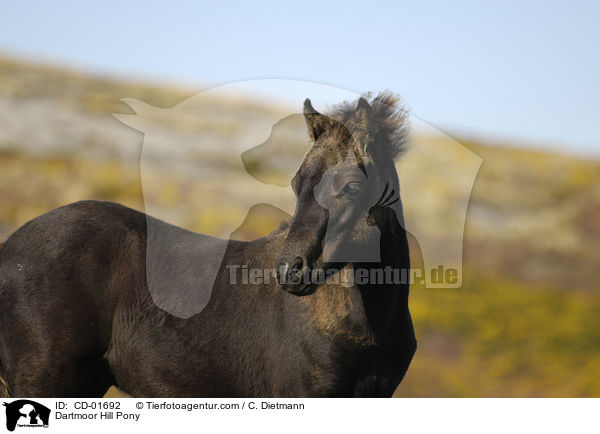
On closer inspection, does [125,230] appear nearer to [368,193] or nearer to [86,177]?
[368,193]

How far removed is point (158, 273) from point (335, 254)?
1647 millimetres

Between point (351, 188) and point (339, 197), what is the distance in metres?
0.11

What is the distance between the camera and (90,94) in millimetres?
25375

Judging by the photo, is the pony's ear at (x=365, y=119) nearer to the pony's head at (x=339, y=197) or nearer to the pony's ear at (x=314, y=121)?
the pony's head at (x=339, y=197)

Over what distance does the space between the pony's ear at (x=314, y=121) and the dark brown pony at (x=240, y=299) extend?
0.4 inches

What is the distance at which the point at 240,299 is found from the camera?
→ 15.0ft

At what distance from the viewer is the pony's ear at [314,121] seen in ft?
14.3
